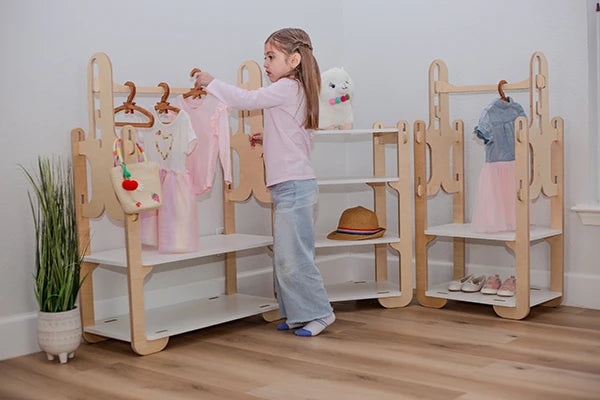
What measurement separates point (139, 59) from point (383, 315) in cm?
157

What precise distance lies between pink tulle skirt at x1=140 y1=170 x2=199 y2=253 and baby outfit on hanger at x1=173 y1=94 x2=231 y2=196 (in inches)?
5.8

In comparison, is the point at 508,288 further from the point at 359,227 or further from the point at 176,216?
the point at 176,216

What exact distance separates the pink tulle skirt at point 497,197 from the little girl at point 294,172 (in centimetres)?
82

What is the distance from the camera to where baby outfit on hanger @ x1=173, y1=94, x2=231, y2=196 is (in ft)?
10.4

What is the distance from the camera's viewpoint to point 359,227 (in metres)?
3.57

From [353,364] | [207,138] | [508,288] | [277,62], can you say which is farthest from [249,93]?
[508,288]

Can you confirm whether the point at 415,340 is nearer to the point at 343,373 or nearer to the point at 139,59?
the point at 343,373

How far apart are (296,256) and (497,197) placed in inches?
39.4

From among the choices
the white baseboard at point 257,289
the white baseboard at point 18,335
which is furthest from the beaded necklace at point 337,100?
the white baseboard at point 18,335

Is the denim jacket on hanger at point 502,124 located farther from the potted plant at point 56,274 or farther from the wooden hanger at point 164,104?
the potted plant at point 56,274

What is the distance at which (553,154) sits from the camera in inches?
137

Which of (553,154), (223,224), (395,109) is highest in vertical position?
(395,109)

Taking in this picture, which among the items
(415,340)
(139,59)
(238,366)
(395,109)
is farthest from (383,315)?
(139,59)

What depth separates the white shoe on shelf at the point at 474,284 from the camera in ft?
11.5
